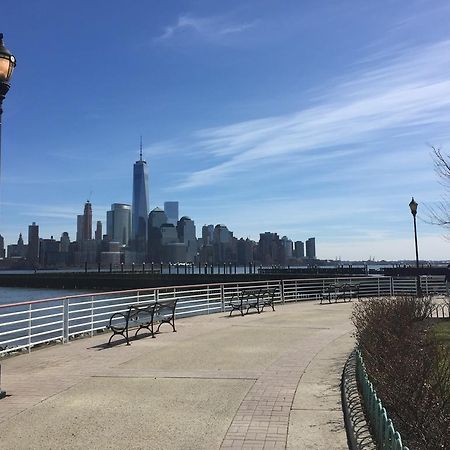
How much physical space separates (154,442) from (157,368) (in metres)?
3.76

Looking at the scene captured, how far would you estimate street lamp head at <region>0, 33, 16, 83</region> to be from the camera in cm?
778

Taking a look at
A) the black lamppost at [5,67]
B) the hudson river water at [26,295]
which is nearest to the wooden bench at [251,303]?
the black lamppost at [5,67]

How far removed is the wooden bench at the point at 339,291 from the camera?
2503cm

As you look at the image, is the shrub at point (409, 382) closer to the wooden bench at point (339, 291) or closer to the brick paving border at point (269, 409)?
the brick paving border at point (269, 409)

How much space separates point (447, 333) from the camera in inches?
500

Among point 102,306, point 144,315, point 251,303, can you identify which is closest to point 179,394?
point 144,315

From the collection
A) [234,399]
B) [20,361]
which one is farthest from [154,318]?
[234,399]

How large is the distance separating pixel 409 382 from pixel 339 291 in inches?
931

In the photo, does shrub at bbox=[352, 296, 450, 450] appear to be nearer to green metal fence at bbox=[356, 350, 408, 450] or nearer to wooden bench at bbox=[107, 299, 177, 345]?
green metal fence at bbox=[356, 350, 408, 450]

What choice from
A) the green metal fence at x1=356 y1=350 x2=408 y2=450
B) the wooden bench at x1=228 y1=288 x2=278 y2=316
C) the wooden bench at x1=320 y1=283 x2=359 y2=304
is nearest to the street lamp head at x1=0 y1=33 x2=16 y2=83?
the green metal fence at x1=356 y1=350 x2=408 y2=450

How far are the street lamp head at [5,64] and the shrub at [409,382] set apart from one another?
6712mm

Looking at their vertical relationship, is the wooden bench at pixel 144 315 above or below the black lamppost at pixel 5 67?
below

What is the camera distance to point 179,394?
727 centimetres

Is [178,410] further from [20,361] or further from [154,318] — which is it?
[154,318]
